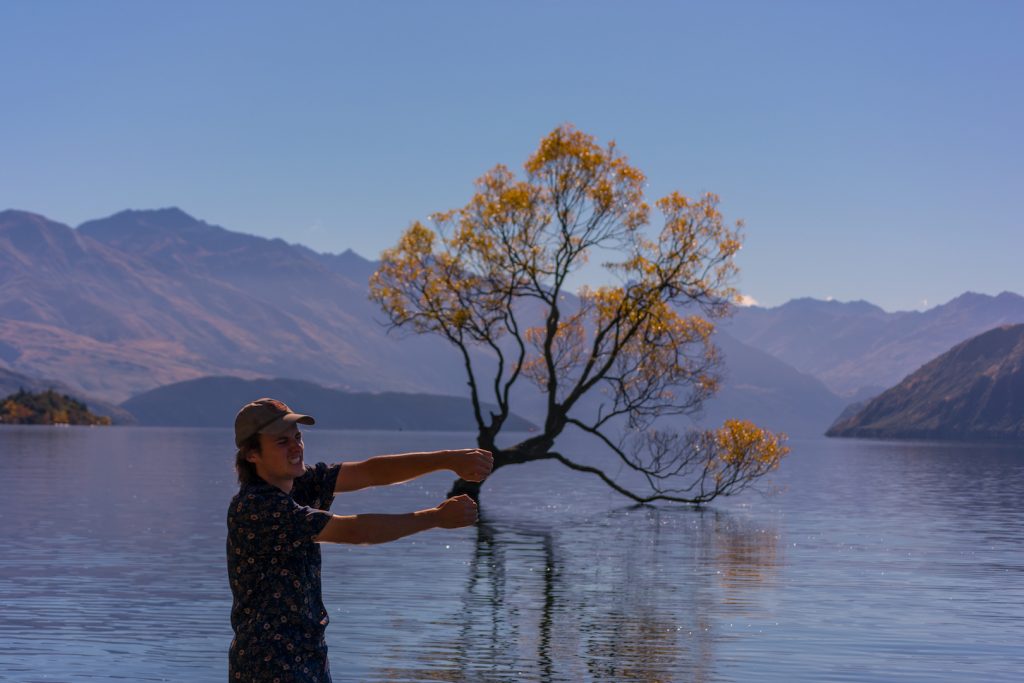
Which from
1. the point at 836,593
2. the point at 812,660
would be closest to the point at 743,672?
the point at 812,660

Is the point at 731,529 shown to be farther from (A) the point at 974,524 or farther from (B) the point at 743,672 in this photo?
(B) the point at 743,672

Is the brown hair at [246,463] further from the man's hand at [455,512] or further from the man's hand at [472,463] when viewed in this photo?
the man's hand at [455,512]

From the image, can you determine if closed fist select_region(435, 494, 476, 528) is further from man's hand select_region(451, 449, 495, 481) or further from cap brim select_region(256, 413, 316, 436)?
cap brim select_region(256, 413, 316, 436)

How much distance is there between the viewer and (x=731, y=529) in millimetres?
53344

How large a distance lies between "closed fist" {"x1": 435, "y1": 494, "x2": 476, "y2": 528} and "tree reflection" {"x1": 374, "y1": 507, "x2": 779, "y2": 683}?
12359 millimetres

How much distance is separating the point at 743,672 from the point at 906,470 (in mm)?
123487

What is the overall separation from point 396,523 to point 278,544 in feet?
3.34

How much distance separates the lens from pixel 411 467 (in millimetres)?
8180

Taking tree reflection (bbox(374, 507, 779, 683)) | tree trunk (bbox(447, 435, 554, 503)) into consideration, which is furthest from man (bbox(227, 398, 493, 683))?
tree trunk (bbox(447, 435, 554, 503))

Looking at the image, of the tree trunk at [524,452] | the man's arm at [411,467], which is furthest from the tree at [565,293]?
the man's arm at [411,467]

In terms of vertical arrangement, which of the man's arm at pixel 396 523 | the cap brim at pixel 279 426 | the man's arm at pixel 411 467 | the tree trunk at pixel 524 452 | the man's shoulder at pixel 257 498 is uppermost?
the cap brim at pixel 279 426

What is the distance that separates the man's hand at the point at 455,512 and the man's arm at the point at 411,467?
28cm

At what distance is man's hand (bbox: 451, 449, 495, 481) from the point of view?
7.79 m

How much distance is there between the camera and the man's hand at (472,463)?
7793mm
